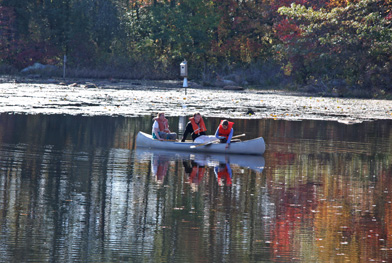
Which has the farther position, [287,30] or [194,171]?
[287,30]

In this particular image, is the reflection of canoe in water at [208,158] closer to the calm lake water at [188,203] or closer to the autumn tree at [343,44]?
the calm lake water at [188,203]

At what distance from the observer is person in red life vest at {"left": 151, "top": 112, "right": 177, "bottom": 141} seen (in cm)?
1952

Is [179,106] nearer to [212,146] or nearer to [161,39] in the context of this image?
[212,146]

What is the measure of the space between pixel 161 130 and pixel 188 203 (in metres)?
8.34

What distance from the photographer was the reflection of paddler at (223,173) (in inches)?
564

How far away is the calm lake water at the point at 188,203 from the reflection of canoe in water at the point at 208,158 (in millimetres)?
49

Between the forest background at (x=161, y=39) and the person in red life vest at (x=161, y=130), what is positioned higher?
the forest background at (x=161, y=39)

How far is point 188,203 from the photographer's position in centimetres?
1166

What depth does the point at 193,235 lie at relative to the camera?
374 inches

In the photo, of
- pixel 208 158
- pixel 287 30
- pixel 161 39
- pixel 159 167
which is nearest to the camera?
pixel 159 167

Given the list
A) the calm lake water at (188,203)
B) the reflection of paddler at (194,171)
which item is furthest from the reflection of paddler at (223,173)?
the reflection of paddler at (194,171)

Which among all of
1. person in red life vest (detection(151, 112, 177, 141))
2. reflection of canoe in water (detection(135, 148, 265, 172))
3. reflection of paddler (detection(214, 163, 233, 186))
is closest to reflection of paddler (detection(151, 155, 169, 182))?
reflection of canoe in water (detection(135, 148, 265, 172))

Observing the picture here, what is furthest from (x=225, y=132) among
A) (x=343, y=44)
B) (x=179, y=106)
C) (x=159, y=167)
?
(x=343, y=44)

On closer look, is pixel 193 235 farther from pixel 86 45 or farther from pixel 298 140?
pixel 86 45
